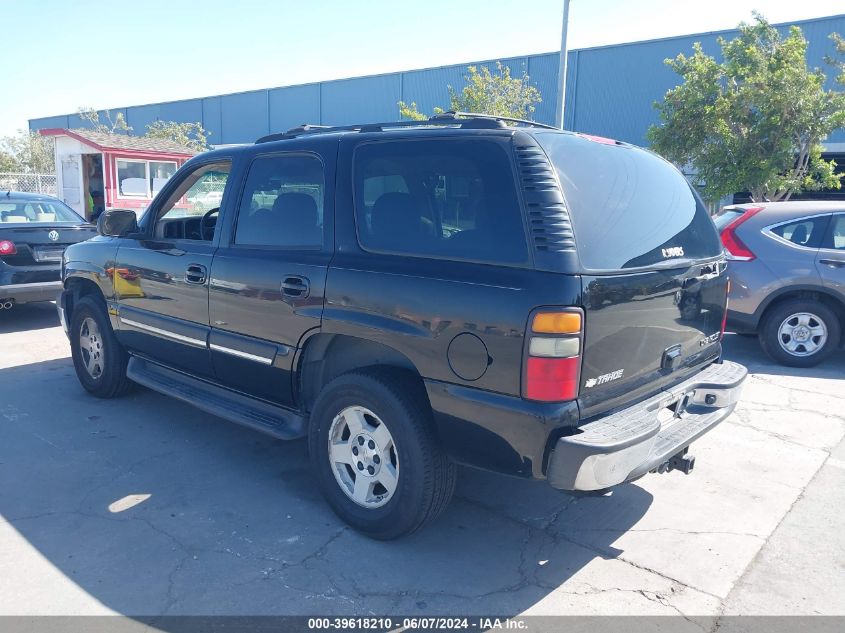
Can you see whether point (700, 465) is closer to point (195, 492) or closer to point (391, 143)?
point (391, 143)

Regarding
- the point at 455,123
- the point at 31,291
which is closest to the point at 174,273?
the point at 455,123

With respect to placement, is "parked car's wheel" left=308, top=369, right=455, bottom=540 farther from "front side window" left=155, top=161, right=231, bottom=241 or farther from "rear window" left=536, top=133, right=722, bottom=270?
"front side window" left=155, top=161, right=231, bottom=241

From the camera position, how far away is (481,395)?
291cm

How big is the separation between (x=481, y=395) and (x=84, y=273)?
13.0 ft

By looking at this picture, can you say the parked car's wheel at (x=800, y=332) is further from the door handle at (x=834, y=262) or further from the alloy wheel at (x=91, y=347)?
the alloy wheel at (x=91, y=347)

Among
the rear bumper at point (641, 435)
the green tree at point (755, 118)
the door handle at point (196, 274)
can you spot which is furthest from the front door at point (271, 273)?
the green tree at point (755, 118)

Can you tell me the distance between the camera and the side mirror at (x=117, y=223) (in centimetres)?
497

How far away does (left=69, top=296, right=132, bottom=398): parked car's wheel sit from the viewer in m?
5.38

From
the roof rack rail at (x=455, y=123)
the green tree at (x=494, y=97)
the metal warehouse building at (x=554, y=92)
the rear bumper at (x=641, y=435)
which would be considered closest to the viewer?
the rear bumper at (x=641, y=435)

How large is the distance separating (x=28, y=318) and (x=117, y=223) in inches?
201

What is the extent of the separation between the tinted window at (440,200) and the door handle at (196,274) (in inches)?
50.6

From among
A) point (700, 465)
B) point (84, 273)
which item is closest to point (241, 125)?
point (84, 273)

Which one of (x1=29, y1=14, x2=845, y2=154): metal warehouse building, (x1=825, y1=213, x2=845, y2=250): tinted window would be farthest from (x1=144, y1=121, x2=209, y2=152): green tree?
(x1=825, y1=213, x2=845, y2=250): tinted window

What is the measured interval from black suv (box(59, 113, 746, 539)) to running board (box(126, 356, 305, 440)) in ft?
0.07
